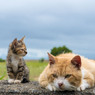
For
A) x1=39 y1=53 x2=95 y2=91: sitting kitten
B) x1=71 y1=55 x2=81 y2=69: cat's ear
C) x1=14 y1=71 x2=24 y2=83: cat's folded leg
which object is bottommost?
x1=14 y1=71 x2=24 y2=83: cat's folded leg

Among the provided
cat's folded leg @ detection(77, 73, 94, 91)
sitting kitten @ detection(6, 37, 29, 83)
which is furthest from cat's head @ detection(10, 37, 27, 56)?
cat's folded leg @ detection(77, 73, 94, 91)

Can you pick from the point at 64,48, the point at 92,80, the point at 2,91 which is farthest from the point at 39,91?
the point at 64,48

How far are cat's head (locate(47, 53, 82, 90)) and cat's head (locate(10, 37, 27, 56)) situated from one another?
1.48 meters

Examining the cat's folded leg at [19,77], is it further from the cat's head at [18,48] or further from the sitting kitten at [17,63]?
the cat's head at [18,48]

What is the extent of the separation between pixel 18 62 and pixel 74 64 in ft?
6.70

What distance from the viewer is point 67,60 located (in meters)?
3.68

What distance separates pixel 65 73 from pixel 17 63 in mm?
2079

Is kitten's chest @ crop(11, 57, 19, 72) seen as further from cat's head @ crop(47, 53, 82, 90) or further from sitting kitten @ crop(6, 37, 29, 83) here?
cat's head @ crop(47, 53, 82, 90)

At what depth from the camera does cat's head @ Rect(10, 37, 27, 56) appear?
493cm

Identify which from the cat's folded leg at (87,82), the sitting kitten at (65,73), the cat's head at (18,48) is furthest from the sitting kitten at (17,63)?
the cat's folded leg at (87,82)

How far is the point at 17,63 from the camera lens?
5.19 m

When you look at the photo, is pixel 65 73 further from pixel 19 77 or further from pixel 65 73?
pixel 19 77

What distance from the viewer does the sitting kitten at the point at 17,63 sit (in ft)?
16.3

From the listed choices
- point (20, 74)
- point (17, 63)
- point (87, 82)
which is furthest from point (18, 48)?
point (87, 82)
